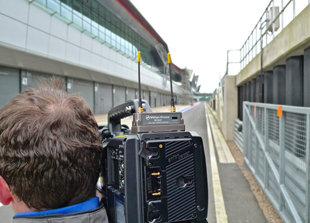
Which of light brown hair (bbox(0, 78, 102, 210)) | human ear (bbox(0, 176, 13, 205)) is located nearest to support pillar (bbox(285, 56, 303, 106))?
light brown hair (bbox(0, 78, 102, 210))

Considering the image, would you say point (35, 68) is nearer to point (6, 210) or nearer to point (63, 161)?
point (6, 210)

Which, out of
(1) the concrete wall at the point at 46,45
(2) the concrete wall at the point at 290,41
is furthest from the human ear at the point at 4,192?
(1) the concrete wall at the point at 46,45

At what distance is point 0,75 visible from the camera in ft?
52.1

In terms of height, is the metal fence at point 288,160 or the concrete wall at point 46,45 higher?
the concrete wall at point 46,45

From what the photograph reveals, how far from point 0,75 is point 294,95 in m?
16.4

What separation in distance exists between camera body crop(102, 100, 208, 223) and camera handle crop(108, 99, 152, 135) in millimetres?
263

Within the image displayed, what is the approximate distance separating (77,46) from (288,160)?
65.3 ft

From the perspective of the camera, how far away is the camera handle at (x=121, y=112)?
161cm

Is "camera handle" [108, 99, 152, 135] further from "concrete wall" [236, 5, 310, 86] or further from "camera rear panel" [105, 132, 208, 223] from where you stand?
"concrete wall" [236, 5, 310, 86]

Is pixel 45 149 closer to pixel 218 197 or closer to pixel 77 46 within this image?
pixel 218 197

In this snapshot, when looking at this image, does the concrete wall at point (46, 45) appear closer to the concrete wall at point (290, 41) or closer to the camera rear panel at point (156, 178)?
the concrete wall at point (290, 41)

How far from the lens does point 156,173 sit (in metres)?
1.22

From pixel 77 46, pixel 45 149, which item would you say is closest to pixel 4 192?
pixel 45 149

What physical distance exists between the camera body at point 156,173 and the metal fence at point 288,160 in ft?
6.65
